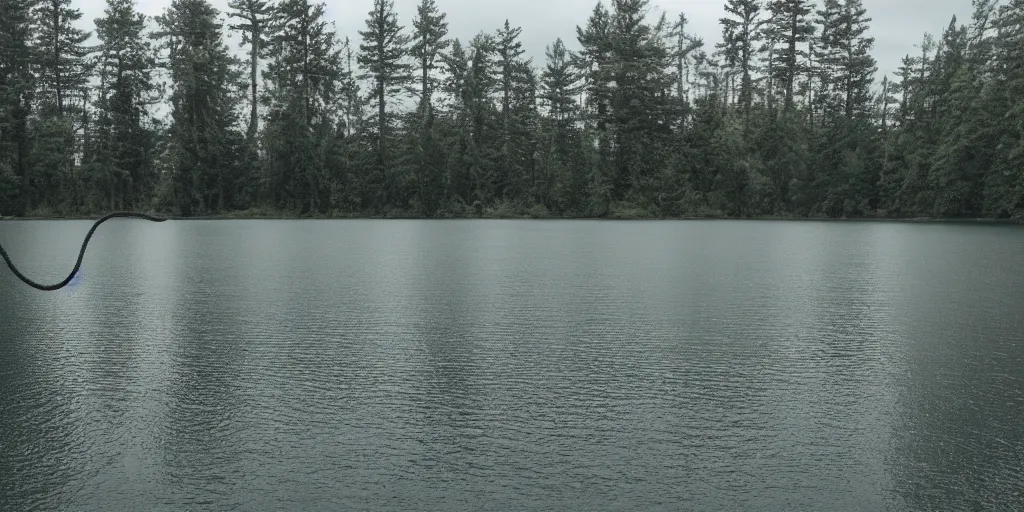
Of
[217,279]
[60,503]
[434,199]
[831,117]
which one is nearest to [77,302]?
[217,279]

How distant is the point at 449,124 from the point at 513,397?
200 ft

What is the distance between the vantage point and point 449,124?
219ft

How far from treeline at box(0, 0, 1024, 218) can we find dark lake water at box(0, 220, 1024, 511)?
4787cm

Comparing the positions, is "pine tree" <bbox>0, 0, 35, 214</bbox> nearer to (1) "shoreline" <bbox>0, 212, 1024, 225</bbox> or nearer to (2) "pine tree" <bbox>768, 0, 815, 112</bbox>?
(1) "shoreline" <bbox>0, 212, 1024, 225</bbox>

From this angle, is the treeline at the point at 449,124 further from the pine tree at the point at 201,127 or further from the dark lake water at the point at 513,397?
the dark lake water at the point at 513,397

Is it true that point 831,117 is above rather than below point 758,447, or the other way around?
above

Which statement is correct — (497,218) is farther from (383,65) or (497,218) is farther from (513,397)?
(513,397)

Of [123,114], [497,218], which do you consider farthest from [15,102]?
[497,218]

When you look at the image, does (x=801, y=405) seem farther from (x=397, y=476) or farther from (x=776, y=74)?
(x=776, y=74)

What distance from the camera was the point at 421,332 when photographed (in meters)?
10.6

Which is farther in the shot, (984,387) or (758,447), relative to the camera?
(984,387)

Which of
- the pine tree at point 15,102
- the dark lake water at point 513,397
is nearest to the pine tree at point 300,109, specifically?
the pine tree at point 15,102

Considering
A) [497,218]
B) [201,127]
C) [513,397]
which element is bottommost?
[513,397]

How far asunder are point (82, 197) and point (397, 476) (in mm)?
64883
